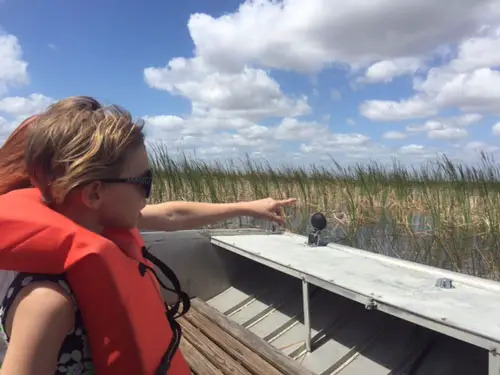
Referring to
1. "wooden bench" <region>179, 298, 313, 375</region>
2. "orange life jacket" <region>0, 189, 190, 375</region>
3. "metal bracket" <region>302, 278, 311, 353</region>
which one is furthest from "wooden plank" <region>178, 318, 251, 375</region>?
"orange life jacket" <region>0, 189, 190, 375</region>

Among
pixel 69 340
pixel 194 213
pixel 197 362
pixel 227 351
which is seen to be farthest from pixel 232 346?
pixel 69 340

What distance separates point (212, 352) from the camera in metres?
3.03

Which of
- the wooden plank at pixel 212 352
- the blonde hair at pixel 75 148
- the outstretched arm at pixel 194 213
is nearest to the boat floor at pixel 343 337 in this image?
the wooden plank at pixel 212 352

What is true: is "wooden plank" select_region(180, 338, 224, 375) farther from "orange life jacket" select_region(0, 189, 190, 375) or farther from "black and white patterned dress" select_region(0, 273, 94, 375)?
"black and white patterned dress" select_region(0, 273, 94, 375)

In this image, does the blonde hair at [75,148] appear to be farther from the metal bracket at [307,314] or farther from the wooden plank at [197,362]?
the wooden plank at [197,362]

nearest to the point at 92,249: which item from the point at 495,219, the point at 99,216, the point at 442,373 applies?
the point at 99,216

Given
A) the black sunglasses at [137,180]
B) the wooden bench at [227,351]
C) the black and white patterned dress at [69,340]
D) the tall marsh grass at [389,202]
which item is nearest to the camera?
the black and white patterned dress at [69,340]

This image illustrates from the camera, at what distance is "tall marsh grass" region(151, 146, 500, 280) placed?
5.95 metres

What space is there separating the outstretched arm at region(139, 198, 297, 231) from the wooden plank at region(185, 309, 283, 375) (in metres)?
1.06

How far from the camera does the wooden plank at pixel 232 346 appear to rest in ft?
8.95

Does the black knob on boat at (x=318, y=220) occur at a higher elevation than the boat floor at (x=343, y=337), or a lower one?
higher

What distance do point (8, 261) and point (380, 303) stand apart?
1600 millimetres

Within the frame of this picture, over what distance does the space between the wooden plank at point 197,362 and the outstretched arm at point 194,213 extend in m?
1.22

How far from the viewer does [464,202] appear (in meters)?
6.59
